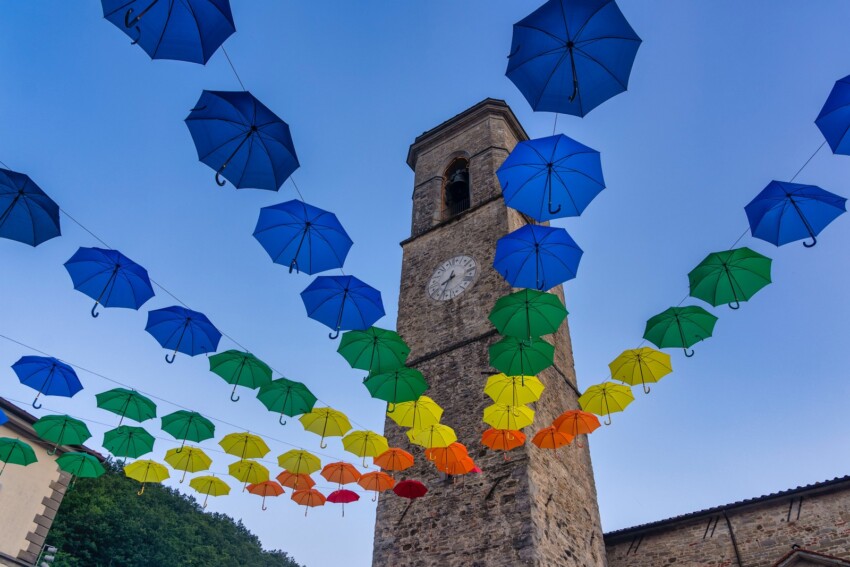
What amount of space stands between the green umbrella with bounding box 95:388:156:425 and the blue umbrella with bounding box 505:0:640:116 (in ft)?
25.5

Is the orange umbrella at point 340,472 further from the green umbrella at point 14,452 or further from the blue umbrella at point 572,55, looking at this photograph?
the blue umbrella at point 572,55

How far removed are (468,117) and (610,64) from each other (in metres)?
14.3

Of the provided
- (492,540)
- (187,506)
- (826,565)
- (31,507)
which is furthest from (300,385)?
(187,506)

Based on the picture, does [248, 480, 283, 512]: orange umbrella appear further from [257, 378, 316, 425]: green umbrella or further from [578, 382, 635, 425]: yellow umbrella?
[578, 382, 635, 425]: yellow umbrella

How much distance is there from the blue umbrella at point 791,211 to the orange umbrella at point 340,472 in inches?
297

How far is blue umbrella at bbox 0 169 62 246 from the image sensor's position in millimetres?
6996

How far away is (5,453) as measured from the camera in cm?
1066

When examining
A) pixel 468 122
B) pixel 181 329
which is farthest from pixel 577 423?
pixel 468 122

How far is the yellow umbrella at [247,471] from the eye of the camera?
10641 mm

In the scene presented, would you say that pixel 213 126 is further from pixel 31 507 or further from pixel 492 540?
pixel 31 507

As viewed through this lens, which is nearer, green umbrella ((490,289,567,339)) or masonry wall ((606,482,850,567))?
green umbrella ((490,289,567,339))

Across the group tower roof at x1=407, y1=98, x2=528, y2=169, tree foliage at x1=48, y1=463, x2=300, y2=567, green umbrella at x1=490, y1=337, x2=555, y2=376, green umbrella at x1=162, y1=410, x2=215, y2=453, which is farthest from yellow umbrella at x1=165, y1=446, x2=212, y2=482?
tree foliage at x1=48, y1=463, x2=300, y2=567

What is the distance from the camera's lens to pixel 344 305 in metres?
8.81

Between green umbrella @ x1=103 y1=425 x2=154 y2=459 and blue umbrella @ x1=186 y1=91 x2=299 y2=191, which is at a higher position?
blue umbrella @ x1=186 y1=91 x2=299 y2=191
